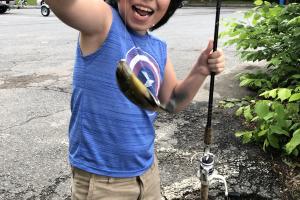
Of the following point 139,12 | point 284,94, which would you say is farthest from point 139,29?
point 284,94

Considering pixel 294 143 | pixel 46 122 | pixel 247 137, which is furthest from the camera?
pixel 46 122

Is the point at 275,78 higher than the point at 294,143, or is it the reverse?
the point at 294,143

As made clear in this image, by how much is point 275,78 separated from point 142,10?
283 centimetres

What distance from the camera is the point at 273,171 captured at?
306 centimetres

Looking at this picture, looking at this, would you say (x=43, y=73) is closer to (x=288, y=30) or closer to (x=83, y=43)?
(x=288, y=30)

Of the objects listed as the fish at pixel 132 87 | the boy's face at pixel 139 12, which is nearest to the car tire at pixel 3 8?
the boy's face at pixel 139 12

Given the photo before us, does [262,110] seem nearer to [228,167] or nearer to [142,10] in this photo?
[228,167]

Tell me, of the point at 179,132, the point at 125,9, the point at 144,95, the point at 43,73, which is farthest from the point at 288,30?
the point at 43,73

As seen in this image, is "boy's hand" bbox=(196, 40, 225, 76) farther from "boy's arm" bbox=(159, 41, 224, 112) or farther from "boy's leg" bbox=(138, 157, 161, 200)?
"boy's leg" bbox=(138, 157, 161, 200)

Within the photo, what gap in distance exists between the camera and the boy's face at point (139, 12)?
1.45 metres

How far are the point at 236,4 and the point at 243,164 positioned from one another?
24.2m

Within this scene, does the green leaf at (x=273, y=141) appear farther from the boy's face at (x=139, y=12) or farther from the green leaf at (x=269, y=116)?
the boy's face at (x=139, y=12)

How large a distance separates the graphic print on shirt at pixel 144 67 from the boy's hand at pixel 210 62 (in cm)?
20

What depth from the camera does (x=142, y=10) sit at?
1469mm
